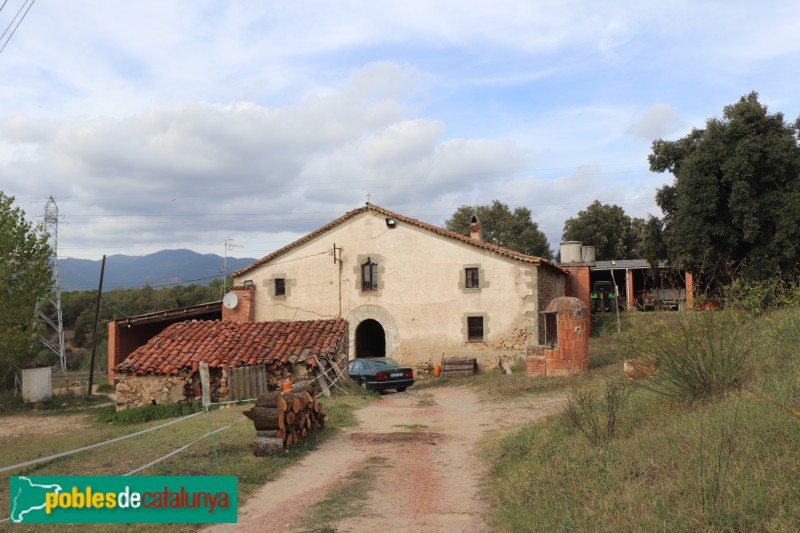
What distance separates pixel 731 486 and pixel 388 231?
2330 cm

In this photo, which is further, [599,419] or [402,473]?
[402,473]

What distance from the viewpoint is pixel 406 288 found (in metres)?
27.5

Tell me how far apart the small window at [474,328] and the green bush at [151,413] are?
12.1m

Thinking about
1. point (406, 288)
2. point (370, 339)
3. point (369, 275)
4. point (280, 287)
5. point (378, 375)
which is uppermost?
point (369, 275)

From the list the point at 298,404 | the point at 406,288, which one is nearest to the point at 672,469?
the point at 298,404

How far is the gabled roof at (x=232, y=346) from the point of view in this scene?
62.9 ft

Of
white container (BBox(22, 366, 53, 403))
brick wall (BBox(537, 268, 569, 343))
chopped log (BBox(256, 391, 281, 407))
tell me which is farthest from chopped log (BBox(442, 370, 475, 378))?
white container (BBox(22, 366, 53, 403))

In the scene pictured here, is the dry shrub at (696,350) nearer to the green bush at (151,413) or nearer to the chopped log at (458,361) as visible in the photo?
the green bush at (151,413)

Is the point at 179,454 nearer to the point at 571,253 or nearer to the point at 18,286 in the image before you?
the point at 18,286

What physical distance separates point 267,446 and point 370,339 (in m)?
20.3

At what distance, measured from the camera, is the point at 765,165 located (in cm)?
2572

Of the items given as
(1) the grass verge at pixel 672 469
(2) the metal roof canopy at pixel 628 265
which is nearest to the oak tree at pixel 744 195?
(2) the metal roof canopy at pixel 628 265

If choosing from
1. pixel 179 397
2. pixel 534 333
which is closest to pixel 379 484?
pixel 179 397

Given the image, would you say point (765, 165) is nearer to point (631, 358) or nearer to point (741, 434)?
point (631, 358)
